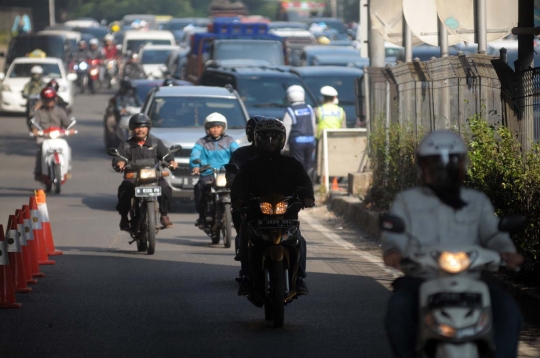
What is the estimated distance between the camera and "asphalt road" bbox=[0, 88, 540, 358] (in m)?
8.35

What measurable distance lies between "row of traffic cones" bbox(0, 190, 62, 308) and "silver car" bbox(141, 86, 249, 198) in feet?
18.1

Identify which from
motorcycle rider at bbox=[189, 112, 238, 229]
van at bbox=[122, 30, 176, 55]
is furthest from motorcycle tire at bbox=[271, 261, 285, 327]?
van at bbox=[122, 30, 176, 55]

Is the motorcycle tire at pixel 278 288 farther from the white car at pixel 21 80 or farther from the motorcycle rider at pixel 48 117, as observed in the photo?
the white car at pixel 21 80

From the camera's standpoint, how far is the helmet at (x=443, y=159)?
18.2 ft

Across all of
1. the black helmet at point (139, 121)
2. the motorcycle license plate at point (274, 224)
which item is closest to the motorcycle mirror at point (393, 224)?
the motorcycle license plate at point (274, 224)

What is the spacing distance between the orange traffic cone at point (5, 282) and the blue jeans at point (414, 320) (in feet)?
16.9

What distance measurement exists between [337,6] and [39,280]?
261ft

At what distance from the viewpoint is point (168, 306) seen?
10.1m

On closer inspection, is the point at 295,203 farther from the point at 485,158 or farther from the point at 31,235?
the point at 31,235

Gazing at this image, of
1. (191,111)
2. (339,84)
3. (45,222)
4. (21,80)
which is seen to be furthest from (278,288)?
(21,80)

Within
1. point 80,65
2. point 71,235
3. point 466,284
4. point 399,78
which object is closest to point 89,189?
point 71,235

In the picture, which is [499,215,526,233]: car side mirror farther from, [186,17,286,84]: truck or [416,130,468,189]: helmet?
[186,17,286,84]: truck

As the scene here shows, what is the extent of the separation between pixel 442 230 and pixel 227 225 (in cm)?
869

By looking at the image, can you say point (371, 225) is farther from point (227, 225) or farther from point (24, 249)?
point (24, 249)
